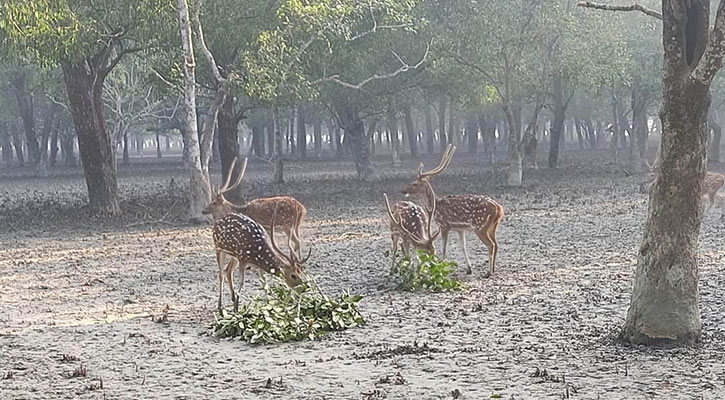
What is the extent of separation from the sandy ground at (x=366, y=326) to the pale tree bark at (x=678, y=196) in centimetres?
22

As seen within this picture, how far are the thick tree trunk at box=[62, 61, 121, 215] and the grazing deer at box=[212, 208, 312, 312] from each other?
10312 millimetres

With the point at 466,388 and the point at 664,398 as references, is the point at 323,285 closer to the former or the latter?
the point at 466,388

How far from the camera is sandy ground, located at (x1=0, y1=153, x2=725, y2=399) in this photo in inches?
237

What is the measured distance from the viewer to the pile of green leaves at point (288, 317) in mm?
7523

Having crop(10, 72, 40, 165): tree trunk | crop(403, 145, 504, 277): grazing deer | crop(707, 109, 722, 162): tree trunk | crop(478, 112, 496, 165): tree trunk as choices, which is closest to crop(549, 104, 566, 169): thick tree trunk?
crop(707, 109, 722, 162): tree trunk

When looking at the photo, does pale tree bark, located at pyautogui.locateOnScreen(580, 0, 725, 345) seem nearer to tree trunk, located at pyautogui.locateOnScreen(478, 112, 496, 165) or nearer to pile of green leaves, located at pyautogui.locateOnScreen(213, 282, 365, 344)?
pile of green leaves, located at pyautogui.locateOnScreen(213, 282, 365, 344)

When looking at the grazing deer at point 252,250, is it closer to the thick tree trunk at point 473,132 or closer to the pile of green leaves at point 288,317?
the pile of green leaves at point 288,317

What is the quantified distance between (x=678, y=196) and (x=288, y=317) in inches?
125

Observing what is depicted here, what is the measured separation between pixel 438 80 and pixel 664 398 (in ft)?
69.4

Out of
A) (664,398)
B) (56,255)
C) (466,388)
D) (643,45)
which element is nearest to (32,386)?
(466,388)

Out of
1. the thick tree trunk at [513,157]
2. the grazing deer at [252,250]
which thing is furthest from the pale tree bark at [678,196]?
the thick tree trunk at [513,157]

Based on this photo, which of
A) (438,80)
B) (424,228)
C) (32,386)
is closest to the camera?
(32,386)

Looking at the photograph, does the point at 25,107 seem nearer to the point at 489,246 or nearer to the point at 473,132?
the point at 473,132

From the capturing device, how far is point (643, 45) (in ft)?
96.8
